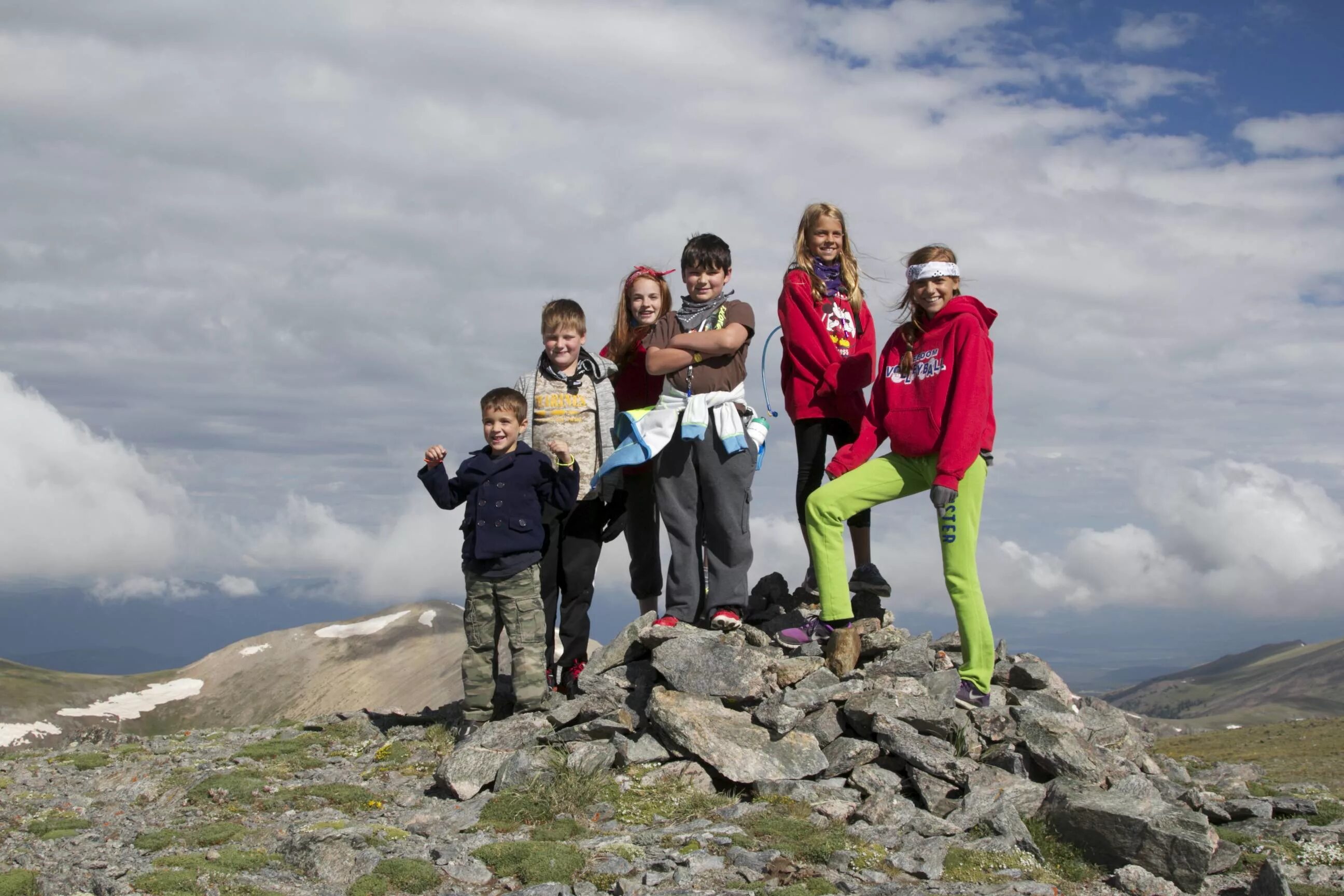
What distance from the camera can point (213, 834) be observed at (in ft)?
27.7

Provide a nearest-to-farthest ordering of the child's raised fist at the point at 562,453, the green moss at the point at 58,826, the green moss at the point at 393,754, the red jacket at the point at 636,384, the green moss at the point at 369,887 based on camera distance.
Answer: the green moss at the point at 369,887 → the green moss at the point at 58,826 → the child's raised fist at the point at 562,453 → the green moss at the point at 393,754 → the red jacket at the point at 636,384

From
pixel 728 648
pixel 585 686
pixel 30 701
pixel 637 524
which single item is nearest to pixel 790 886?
pixel 728 648

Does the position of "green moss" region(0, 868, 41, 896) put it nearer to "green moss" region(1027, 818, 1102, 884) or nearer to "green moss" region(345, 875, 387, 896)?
"green moss" region(345, 875, 387, 896)

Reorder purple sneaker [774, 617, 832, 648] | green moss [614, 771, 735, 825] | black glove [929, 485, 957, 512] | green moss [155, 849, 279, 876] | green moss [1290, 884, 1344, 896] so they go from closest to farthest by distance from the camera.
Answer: green moss [155, 849, 279, 876] → green moss [1290, 884, 1344, 896] → green moss [614, 771, 735, 825] → black glove [929, 485, 957, 512] → purple sneaker [774, 617, 832, 648]

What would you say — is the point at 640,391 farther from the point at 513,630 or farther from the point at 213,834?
the point at 213,834

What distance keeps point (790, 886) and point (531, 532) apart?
463 cm

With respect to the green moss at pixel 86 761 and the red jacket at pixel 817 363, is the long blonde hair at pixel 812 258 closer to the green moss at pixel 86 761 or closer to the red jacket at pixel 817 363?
the red jacket at pixel 817 363

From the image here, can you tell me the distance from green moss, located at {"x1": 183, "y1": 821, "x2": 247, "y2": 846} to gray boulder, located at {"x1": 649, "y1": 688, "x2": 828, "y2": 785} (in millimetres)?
3812

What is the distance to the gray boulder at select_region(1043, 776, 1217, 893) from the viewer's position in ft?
26.7

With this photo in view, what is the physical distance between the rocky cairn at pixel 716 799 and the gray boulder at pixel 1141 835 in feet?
0.06

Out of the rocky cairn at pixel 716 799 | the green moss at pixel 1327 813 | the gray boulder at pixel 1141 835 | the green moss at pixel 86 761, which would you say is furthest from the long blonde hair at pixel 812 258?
the green moss at pixel 86 761

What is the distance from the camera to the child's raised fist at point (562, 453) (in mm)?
10172

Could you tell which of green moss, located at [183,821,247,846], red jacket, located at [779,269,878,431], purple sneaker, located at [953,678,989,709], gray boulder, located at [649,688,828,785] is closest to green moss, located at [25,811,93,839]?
green moss, located at [183,821,247,846]

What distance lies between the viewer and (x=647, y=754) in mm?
9453
